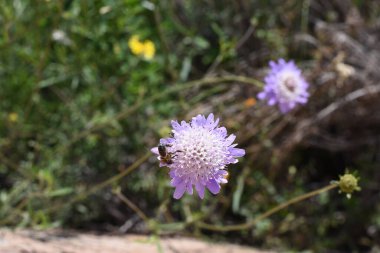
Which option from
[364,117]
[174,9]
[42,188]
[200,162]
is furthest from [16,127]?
[364,117]

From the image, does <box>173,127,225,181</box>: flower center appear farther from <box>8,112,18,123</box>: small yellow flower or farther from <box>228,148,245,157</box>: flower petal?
<box>8,112,18,123</box>: small yellow flower

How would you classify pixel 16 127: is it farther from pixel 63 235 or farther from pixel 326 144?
pixel 326 144

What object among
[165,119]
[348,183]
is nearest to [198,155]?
→ [348,183]

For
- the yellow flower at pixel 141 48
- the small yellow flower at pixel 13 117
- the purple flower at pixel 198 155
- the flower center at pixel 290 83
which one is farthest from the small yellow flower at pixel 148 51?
the purple flower at pixel 198 155

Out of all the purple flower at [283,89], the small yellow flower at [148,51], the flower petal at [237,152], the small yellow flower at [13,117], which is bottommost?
the flower petal at [237,152]

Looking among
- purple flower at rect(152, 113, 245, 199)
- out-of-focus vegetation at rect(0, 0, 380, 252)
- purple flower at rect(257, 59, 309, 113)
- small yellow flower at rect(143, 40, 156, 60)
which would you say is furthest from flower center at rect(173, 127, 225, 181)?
small yellow flower at rect(143, 40, 156, 60)

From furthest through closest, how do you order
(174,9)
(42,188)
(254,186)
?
(174,9)
(254,186)
(42,188)

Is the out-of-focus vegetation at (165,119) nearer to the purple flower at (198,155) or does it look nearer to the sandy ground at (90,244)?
the sandy ground at (90,244)
